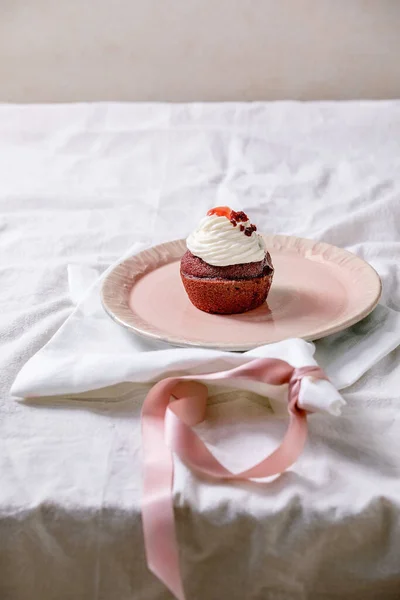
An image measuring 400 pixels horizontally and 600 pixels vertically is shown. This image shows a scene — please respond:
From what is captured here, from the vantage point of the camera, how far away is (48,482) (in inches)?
32.6

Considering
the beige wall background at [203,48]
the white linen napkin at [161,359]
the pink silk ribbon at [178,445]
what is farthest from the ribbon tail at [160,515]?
the beige wall background at [203,48]

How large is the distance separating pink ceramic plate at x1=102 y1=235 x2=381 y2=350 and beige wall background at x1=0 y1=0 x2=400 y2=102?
1.24m

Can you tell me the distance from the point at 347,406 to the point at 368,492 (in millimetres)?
164

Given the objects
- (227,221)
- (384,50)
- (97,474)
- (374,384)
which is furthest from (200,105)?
(97,474)

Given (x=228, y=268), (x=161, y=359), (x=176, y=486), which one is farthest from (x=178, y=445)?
(x=228, y=268)

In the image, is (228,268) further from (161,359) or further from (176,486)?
(176,486)

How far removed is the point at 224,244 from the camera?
3.67 feet

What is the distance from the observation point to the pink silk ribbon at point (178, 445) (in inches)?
30.4

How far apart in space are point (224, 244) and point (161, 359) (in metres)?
0.23

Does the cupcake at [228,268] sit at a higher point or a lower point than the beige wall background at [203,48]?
higher

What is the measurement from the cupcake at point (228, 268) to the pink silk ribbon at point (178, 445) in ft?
0.68

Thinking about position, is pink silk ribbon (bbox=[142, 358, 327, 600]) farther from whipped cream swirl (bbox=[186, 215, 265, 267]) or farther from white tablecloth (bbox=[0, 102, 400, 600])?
whipped cream swirl (bbox=[186, 215, 265, 267])

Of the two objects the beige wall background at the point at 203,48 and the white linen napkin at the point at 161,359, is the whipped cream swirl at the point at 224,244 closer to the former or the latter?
the white linen napkin at the point at 161,359

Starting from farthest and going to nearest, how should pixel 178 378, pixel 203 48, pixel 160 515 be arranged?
1. pixel 203 48
2. pixel 178 378
3. pixel 160 515
